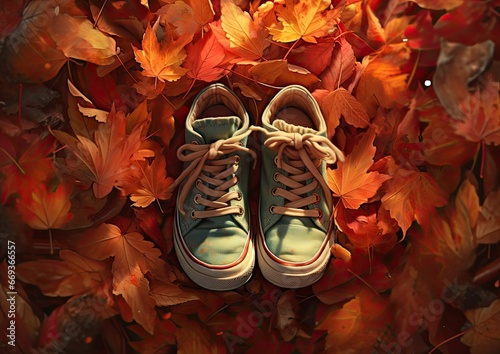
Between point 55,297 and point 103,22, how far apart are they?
397 millimetres

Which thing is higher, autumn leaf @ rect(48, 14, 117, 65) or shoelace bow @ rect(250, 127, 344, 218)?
autumn leaf @ rect(48, 14, 117, 65)

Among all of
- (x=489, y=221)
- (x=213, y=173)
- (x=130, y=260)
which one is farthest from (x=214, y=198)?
(x=489, y=221)

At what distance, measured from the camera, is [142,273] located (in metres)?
0.64

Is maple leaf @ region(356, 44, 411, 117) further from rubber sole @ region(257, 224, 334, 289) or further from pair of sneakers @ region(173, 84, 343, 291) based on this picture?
rubber sole @ region(257, 224, 334, 289)

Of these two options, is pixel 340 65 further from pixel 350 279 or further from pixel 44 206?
pixel 44 206

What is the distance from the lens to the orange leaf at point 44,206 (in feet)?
2.13

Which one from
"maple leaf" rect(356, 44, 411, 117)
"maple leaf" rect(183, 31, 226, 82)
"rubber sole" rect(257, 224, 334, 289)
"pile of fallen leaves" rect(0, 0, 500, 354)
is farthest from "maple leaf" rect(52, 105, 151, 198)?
"maple leaf" rect(356, 44, 411, 117)

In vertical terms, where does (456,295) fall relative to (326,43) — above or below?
below

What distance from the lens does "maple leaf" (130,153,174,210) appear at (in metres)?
0.67

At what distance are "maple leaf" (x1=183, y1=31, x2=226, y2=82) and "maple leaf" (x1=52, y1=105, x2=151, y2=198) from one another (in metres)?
0.12

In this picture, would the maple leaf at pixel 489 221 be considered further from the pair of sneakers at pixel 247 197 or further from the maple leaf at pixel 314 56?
the maple leaf at pixel 314 56

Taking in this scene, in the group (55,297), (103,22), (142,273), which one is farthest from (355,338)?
(103,22)

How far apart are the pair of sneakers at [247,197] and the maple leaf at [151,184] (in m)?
0.02

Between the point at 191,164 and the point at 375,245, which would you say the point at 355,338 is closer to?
the point at 375,245
